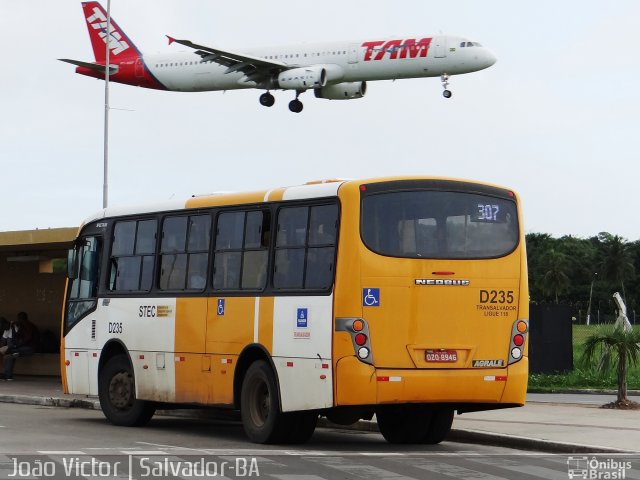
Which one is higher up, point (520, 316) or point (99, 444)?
point (520, 316)

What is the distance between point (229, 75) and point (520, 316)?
49828 mm

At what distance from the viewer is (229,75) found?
64.4 metres

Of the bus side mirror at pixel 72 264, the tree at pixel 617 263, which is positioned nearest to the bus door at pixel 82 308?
the bus side mirror at pixel 72 264

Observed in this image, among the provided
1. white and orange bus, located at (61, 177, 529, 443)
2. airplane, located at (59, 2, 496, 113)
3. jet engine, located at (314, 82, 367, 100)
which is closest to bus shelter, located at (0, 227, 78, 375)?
white and orange bus, located at (61, 177, 529, 443)

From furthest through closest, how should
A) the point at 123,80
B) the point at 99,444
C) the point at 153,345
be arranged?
the point at 123,80 < the point at 153,345 < the point at 99,444

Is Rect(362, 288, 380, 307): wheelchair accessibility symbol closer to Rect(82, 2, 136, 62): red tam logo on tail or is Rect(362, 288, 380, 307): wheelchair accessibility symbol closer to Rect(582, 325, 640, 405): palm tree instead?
Rect(582, 325, 640, 405): palm tree

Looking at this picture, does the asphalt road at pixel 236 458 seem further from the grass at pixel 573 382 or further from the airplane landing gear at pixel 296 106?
the airplane landing gear at pixel 296 106

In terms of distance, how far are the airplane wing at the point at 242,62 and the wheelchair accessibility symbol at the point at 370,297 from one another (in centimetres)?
4260

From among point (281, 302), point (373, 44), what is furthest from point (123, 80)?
point (281, 302)

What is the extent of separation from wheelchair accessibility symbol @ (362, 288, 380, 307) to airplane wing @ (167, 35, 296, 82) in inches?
1677

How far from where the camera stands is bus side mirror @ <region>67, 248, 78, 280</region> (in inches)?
788

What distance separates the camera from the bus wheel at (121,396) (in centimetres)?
1862

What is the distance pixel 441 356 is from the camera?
1511 cm

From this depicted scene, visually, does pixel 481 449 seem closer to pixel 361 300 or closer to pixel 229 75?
pixel 361 300
